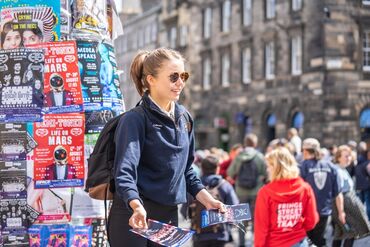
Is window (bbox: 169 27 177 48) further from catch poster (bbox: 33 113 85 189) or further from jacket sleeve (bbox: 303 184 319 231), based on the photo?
catch poster (bbox: 33 113 85 189)

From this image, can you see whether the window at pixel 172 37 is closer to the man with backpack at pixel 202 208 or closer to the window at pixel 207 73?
the window at pixel 207 73

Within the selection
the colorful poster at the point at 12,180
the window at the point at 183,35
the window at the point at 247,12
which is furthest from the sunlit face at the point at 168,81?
the window at the point at 183,35

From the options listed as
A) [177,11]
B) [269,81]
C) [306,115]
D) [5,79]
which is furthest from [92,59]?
[177,11]

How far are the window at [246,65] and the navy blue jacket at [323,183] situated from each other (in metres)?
27.1

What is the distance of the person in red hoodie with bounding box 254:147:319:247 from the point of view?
6.85 meters

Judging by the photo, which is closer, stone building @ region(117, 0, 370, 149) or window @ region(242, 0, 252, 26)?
stone building @ region(117, 0, 370, 149)

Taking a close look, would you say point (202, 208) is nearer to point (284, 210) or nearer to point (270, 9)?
point (284, 210)

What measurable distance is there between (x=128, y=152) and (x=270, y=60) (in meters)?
32.2

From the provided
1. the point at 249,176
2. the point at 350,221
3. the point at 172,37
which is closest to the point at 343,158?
the point at 350,221

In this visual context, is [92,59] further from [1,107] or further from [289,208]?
[289,208]

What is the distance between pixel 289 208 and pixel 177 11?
134 feet

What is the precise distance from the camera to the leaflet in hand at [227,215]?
169 inches

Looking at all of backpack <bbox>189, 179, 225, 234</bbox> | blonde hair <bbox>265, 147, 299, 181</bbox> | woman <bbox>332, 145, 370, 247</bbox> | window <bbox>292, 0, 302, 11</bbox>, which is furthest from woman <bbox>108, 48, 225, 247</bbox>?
window <bbox>292, 0, 302, 11</bbox>

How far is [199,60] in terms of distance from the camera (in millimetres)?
42656
